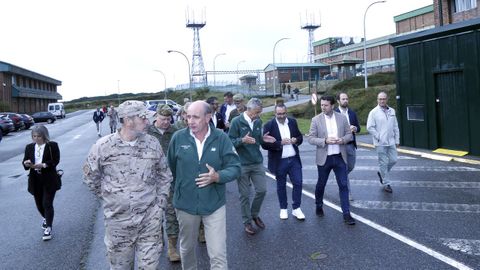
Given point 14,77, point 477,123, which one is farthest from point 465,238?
point 14,77

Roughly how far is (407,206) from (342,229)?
69.3 inches

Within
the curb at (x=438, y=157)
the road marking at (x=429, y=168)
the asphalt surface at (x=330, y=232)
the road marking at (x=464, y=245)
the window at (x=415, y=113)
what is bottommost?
the road marking at (x=464, y=245)

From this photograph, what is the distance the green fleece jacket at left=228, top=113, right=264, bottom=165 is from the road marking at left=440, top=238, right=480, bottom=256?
2.61 meters

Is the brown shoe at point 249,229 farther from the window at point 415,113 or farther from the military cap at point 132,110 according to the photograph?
the window at point 415,113

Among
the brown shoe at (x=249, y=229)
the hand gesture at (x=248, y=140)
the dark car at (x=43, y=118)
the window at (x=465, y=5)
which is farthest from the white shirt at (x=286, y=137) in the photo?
the dark car at (x=43, y=118)

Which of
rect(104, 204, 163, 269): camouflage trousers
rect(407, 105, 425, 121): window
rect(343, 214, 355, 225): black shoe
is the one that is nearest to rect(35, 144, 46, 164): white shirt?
rect(104, 204, 163, 269): camouflage trousers

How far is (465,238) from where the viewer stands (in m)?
5.90

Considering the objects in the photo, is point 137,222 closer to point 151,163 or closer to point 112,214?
point 112,214

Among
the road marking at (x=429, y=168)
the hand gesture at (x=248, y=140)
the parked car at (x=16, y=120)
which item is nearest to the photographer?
the hand gesture at (x=248, y=140)

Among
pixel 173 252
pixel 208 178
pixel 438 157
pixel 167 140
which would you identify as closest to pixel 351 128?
pixel 167 140

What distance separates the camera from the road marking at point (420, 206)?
24.1ft

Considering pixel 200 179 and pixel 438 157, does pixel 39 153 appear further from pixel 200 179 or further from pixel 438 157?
pixel 438 157

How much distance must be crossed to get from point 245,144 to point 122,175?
9.75 ft

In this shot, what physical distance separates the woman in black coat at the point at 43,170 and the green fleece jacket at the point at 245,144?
2581mm
